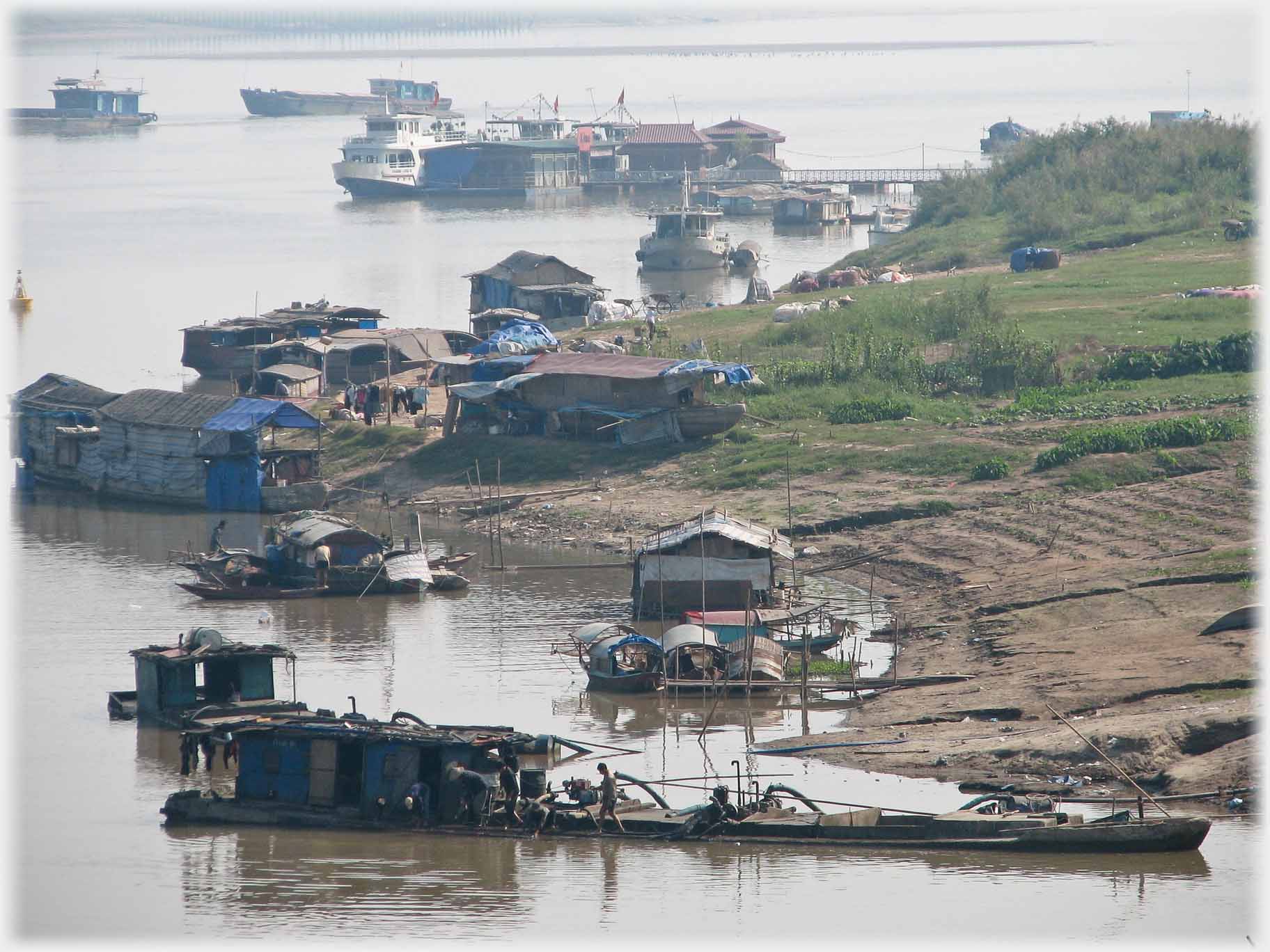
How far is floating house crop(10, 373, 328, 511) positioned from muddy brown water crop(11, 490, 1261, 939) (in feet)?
28.7

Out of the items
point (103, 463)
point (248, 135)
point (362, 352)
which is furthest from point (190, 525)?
point (248, 135)

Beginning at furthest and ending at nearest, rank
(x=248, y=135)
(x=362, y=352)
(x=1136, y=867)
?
(x=248, y=135)
(x=362, y=352)
(x=1136, y=867)

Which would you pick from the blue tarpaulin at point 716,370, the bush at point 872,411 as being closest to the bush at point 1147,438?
the bush at point 872,411

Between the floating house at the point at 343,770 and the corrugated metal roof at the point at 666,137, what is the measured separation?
9880cm

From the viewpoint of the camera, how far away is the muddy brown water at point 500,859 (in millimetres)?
17438

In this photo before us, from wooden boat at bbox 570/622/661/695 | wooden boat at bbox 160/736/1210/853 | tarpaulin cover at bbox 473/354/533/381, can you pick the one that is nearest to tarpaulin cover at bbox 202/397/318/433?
tarpaulin cover at bbox 473/354/533/381

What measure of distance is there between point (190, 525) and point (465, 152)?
3216 inches

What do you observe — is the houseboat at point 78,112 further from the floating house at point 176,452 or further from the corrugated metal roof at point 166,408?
the corrugated metal roof at point 166,408

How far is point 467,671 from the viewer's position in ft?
85.8

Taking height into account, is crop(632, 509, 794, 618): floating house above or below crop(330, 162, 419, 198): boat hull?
below

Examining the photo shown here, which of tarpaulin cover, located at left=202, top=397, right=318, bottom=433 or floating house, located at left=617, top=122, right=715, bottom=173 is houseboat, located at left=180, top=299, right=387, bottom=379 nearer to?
tarpaulin cover, located at left=202, top=397, right=318, bottom=433

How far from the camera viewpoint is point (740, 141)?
114562 millimetres

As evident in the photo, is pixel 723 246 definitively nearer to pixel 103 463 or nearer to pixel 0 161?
pixel 103 463

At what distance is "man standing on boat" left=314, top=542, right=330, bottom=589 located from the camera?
99.7 ft
